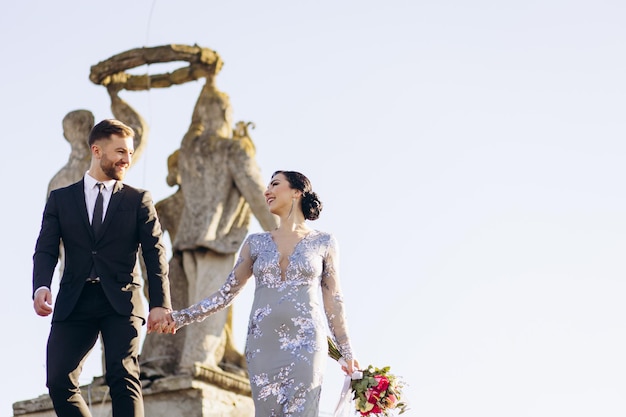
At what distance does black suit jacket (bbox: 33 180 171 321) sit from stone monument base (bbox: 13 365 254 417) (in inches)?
238

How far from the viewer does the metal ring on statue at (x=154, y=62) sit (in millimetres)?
17438

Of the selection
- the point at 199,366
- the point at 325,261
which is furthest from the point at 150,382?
the point at 325,261

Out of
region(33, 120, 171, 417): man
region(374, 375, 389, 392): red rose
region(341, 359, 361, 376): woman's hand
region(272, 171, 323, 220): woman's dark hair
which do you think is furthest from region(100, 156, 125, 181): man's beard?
region(374, 375, 389, 392): red rose

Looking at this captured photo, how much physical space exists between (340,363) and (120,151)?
164cm

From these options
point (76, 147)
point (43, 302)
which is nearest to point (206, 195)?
point (76, 147)

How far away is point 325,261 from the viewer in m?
9.70

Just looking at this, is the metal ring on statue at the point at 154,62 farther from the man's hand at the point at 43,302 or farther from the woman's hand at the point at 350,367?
the man's hand at the point at 43,302

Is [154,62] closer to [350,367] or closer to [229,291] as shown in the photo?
[229,291]

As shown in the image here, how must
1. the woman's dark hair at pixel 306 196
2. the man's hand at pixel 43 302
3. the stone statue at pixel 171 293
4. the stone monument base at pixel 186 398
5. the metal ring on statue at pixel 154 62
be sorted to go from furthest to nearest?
the metal ring on statue at pixel 154 62, the stone statue at pixel 171 293, the stone monument base at pixel 186 398, the woman's dark hair at pixel 306 196, the man's hand at pixel 43 302

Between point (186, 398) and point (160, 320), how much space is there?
6207 millimetres

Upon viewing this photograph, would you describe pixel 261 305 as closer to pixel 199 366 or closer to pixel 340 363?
pixel 340 363

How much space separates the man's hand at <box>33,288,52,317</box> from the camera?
8883 mm

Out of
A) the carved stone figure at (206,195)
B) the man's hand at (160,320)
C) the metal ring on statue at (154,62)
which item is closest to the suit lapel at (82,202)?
the man's hand at (160,320)

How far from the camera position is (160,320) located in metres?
9.28
